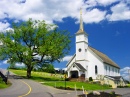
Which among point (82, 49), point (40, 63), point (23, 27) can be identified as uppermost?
point (23, 27)

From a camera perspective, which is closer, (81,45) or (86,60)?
(81,45)

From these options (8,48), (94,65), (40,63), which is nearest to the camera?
(8,48)

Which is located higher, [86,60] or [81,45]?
[81,45]

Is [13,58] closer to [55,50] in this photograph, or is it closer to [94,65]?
[55,50]

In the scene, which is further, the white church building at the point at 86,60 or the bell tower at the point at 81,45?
the bell tower at the point at 81,45

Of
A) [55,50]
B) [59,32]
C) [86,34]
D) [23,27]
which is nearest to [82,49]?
[86,34]

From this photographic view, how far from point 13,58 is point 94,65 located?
22.9m

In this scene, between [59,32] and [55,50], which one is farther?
[59,32]

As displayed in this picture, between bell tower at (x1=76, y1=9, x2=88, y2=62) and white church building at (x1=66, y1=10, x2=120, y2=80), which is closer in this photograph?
white church building at (x1=66, y1=10, x2=120, y2=80)

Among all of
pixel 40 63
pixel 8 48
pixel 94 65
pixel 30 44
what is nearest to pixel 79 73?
pixel 94 65

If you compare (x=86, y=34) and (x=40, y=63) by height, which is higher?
(x=86, y=34)

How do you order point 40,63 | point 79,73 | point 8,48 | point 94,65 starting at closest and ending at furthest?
point 8,48 < point 40,63 < point 79,73 < point 94,65

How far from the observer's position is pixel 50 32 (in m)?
57.8

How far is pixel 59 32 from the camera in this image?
2329 inches
